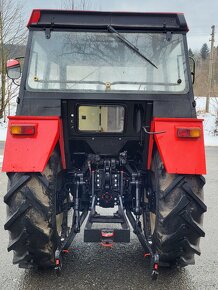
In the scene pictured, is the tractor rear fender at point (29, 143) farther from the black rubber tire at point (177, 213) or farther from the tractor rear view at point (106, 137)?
the black rubber tire at point (177, 213)

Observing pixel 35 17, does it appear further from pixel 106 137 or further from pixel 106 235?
pixel 106 235

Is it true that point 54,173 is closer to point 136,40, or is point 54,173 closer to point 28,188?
point 28,188

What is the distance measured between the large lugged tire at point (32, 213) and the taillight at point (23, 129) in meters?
0.34

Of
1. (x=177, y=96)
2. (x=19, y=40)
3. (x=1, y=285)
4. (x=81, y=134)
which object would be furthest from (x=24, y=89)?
(x=19, y=40)

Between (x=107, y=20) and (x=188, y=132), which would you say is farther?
(x=107, y=20)

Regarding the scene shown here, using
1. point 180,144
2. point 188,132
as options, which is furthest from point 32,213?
point 188,132

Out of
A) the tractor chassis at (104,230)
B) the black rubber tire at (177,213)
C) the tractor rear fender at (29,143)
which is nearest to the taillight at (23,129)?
the tractor rear fender at (29,143)

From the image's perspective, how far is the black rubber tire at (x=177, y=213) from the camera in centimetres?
292

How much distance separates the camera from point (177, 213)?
9.58 feet

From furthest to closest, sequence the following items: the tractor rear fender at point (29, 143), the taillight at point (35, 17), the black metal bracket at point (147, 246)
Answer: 1. the taillight at point (35, 17)
2. the black metal bracket at point (147, 246)
3. the tractor rear fender at point (29, 143)

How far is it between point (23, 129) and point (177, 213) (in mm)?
1457

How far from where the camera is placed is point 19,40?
18.4m

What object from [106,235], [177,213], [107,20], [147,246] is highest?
[107,20]

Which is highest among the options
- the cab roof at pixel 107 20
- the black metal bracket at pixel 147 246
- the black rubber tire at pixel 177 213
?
the cab roof at pixel 107 20
